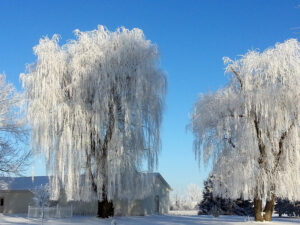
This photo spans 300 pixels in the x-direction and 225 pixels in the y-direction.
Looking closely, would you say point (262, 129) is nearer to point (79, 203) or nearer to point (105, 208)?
point (105, 208)

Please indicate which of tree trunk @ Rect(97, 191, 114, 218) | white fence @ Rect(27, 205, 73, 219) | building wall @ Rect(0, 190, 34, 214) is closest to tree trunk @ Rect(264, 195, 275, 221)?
tree trunk @ Rect(97, 191, 114, 218)

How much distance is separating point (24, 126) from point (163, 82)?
307 inches

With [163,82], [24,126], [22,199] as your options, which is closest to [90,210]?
[22,199]

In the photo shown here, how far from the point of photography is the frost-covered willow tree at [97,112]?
67.7 ft

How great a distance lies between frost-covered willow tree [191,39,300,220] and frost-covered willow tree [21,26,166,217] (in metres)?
3.92

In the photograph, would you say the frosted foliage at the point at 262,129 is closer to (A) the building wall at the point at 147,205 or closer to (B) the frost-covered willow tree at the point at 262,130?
(B) the frost-covered willow tree at the point at 262,130

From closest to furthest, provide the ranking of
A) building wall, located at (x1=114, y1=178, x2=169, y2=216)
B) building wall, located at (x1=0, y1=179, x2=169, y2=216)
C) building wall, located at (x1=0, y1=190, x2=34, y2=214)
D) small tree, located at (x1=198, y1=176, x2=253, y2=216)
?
1. building wall, located at (x1=114, y1=178, x2=169, y2=216)
2. building wall, located at (x1=0, y1=179, x2=169, y2=216)
3. building wall, located at (x1=0, y1=190, x2=34, y2=214)
4. small tree, located at (x1=198, y1=176, x2=253, y2=216)

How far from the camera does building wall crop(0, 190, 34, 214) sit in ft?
97.4

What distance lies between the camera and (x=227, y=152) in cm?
2005

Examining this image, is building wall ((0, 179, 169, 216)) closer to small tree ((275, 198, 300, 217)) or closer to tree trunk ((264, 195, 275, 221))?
tree trunk ((264, 195, 275, 221))

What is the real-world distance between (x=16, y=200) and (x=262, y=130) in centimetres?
1915

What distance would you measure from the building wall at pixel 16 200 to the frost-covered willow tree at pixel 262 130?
15655 millimetres

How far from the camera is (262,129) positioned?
1912 centimetres

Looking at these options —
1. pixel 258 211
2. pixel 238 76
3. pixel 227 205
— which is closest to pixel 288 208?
pixel 227 205
